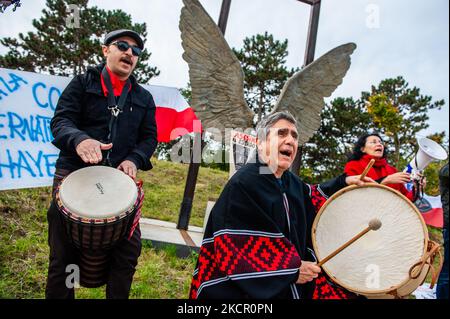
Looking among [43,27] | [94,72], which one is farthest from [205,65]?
[43,27]

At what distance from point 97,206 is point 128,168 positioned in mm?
331

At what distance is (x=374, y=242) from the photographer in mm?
2145

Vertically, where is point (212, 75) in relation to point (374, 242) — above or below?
above

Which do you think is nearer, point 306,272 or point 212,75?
point 306,272

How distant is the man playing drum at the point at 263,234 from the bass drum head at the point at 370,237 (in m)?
0.14

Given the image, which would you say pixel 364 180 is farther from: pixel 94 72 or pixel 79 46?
pixel 79 46

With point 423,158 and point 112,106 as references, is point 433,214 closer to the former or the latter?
point 423,158

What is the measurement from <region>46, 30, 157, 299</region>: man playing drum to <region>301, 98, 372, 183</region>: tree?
48.1 feet

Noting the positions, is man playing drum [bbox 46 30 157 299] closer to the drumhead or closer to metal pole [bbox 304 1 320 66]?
the drumhead

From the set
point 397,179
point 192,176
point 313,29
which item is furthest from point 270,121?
point 313,29

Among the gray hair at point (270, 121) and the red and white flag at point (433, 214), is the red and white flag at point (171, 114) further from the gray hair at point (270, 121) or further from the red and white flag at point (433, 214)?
the red and white flag at point (433, 214)

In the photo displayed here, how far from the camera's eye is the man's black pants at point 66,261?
183cm

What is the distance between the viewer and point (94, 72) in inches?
81.9
